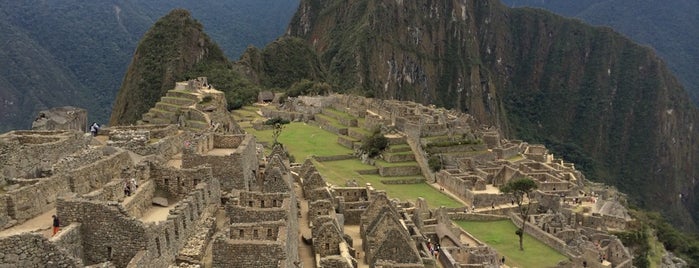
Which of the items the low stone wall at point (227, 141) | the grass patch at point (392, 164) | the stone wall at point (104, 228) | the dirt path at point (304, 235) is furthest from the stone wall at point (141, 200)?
the grass patch at point (392, 164)

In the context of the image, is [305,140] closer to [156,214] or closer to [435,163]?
[435,163]

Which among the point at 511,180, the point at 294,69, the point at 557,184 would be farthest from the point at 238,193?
the point at 294,69

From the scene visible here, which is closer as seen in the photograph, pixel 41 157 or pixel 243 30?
pixel 41 157

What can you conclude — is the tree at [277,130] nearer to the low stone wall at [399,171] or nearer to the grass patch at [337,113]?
the low stone wall at [399,171]

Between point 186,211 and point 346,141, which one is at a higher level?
point 186,211

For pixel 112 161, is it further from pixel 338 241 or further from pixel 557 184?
pixel 557 184

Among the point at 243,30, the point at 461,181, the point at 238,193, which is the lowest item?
the point at 461,181

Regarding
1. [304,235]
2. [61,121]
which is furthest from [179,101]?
[304,235]
